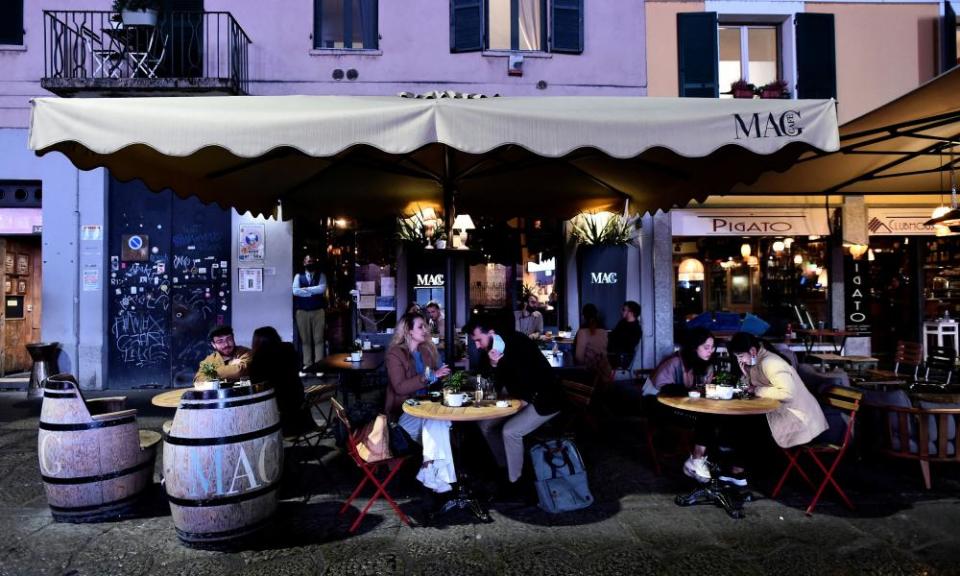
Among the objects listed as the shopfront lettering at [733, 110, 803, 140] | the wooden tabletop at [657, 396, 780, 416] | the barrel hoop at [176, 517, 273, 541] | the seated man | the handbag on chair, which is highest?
the shopfront lettering at [733, 110, 803, 140]

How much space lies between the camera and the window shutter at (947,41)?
9680 millimetres

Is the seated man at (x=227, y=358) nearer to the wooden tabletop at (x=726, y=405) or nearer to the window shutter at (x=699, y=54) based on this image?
the wooden tabletop at (x=726, y=405)

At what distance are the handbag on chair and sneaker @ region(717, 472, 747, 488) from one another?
2788 mm

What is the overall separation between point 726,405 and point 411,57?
7931 millimetres

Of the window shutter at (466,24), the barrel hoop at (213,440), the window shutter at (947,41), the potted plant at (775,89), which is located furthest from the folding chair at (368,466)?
the window shutter at (947,41)

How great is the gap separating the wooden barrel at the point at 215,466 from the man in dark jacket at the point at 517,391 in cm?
188

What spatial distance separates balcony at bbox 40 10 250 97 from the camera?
338 inches

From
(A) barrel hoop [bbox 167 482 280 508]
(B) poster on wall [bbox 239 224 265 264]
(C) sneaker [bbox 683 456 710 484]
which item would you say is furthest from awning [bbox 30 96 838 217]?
(B) poster on wall [bbox 239 224 265 264]

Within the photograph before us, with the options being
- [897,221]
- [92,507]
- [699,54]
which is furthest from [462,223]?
[897,221]

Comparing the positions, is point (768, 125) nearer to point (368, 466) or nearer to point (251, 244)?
point (368, 466)

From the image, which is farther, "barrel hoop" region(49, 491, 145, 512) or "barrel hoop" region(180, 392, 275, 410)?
"barrel hoop" region(49, 491, 145, 512)

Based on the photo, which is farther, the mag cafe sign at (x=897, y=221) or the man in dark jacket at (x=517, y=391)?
the mag cafe sign at (x=897, y=221)

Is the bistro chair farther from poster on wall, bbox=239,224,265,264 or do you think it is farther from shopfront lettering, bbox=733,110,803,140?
poster on wall, bbox=239,224,265,264

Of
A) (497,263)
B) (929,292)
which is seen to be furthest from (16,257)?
(929,292)
